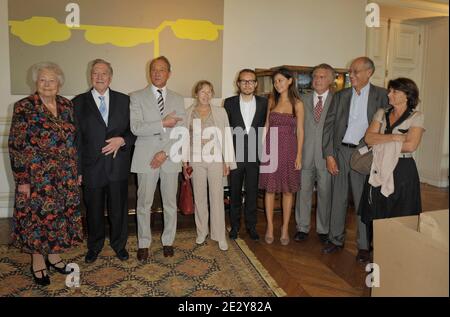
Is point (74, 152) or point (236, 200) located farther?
point (236, 200)

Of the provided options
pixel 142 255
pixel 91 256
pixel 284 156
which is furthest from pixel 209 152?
pixel 91 256

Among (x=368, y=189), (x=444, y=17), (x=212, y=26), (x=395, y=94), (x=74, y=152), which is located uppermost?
(x=444, y=17)

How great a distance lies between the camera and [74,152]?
8.99ft

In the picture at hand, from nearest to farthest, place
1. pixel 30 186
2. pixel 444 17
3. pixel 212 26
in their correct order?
pixel 30 186 < pixel 212 26 < pixel 444 17

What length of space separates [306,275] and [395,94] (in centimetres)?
154

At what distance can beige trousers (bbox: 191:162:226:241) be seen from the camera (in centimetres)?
332

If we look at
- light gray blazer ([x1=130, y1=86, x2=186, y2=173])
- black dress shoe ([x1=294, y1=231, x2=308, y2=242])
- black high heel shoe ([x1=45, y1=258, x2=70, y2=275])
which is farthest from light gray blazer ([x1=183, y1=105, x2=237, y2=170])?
black high heel shoe ([x1=45, y1=258, x2=70, y2=275])

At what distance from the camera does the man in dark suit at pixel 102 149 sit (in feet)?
9.48

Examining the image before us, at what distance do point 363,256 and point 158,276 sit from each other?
1752mm

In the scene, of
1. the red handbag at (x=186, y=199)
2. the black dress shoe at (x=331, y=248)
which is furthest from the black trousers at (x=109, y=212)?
the black dress shoe at (x=331, y=248)

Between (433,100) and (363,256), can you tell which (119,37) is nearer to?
(363,256)

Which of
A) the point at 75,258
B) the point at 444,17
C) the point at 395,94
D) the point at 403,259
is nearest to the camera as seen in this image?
the point at 403,259

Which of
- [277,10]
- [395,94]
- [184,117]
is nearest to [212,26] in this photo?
[277,10]

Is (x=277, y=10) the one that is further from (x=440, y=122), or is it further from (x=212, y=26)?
(x=440, y=122)
